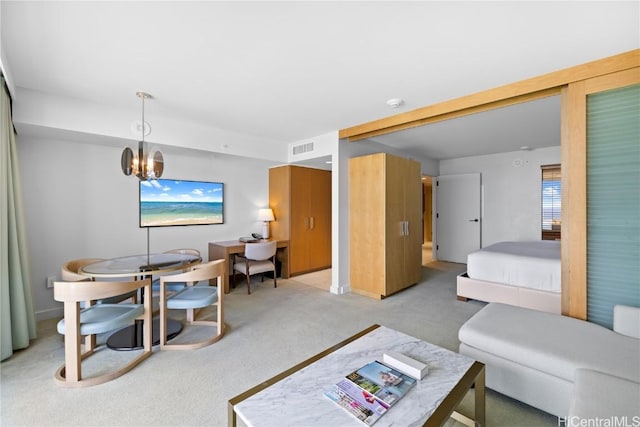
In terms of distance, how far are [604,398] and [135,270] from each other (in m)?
3.19

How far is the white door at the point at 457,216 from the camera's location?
238 inches

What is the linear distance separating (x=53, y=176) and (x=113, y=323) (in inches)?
90.0

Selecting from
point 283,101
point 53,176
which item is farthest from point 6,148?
point 283,101

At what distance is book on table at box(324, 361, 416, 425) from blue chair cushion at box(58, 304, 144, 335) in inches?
70.3

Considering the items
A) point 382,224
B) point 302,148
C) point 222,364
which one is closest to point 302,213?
point 302,148

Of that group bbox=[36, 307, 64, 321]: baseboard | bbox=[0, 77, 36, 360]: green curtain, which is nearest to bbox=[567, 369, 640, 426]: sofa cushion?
bbox=[0, 77, 36, 360]: green curtain

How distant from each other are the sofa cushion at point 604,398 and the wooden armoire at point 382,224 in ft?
8.14

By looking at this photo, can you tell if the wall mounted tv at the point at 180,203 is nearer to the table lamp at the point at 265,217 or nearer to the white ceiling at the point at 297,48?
the table lamp at the point at 265,217

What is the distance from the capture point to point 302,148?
182 inches

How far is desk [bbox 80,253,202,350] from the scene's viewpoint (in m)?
2.40

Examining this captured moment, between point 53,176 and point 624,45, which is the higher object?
point 624,45

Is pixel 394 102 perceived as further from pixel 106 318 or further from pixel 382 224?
pixel 106 318

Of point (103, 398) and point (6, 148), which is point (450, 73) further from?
point (6, 148)

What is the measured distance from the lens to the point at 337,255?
4.12 meters
